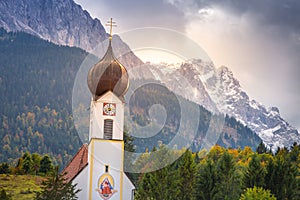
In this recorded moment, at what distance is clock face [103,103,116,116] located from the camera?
50094 millimetres

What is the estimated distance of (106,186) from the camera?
49.4m

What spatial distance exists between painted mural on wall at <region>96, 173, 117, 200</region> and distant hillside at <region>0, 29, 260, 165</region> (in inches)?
3511

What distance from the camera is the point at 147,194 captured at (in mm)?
47719

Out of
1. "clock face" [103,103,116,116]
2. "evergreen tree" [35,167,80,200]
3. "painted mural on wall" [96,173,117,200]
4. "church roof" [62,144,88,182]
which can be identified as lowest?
"evergreen tree" [35,167,80,200]

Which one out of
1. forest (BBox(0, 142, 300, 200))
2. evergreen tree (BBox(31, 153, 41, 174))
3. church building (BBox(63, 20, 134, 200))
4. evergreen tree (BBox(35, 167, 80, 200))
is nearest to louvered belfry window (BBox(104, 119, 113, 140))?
church building (BBox(63, 20, 134, 200))

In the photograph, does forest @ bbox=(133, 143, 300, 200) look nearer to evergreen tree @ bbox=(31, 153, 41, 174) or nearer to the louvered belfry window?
the louvered belfry window

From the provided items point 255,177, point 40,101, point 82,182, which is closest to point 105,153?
point 82,182

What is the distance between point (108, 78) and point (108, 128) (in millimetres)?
4146

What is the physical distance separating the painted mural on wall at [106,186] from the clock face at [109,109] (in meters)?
4.74

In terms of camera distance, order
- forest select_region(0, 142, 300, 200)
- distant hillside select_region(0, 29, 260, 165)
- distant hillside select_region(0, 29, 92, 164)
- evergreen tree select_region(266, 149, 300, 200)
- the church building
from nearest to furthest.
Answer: forest select_region(0, 142, 300, 200)
the church building
evergreen tree select_region(266, 149, 300, 200)
distant hillside select_region(0, 29, 260, 165)
distant hillside select_region(0, 29, 92, 164)

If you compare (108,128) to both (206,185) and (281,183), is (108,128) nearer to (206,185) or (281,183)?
(206,185)

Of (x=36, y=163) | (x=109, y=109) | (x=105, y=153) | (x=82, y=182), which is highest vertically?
(x=36, y=163)

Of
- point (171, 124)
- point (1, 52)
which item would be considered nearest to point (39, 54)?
point (1, 52)

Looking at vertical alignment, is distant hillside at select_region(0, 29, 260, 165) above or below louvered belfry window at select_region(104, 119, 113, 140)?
above
